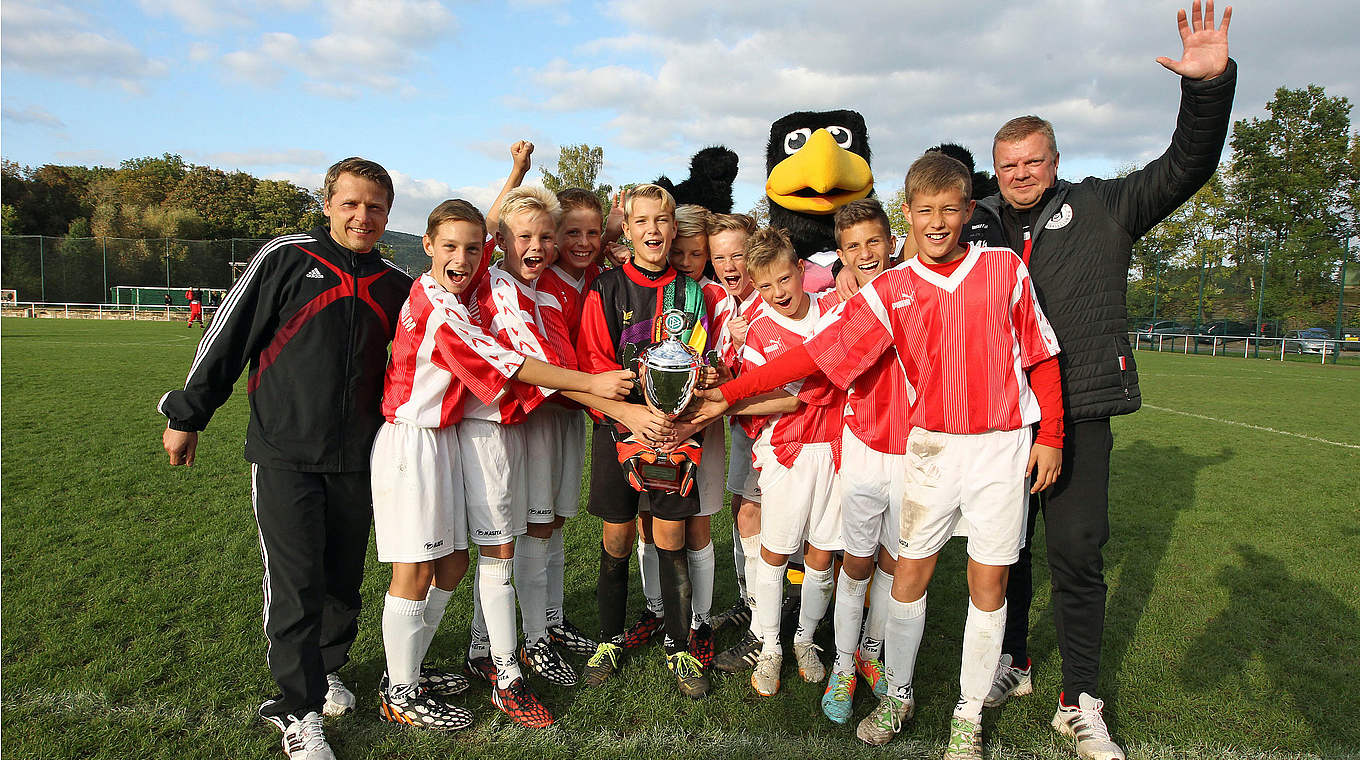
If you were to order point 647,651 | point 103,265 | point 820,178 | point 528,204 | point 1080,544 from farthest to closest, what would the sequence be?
1. point 103,265
2. point 820,178
3. point 647,651
4. point 528,204
5. point 1080,544

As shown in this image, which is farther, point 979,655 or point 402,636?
point 402,636

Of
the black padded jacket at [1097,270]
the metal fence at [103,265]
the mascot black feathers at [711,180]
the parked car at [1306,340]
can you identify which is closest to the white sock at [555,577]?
the black padded jacket at [1097,270]

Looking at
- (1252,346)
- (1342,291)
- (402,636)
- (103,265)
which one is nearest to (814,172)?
(402,636)

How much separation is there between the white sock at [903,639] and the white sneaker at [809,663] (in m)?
0.43

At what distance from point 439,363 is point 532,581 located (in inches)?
42.4

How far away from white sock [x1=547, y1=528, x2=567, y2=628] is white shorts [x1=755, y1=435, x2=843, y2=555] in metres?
0.96

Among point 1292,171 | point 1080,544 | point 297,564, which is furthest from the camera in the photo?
point 1292,171

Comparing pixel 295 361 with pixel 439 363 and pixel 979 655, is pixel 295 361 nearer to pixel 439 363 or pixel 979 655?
pixel 439 363

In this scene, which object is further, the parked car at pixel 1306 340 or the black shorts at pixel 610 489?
the parked car at pixel 1306 340

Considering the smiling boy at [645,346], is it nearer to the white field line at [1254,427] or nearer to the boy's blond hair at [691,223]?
the boy's blond hair at [691,223]

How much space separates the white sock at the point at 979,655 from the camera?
2.50m

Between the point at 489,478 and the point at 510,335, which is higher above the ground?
the point at 510,335

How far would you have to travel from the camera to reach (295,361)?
102 inches

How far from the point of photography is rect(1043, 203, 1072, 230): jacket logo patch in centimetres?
264
